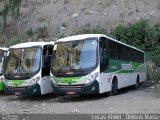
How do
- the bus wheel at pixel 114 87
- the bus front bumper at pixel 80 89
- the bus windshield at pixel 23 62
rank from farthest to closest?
the bus wheel at pixel 114 87 → the bus windshield at pixel 23 62 → the bus front bumper at pixel 80 89

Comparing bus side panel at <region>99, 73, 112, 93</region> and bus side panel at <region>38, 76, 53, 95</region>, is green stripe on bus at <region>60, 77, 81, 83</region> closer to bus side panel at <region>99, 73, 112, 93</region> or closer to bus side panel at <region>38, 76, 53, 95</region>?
bus side panel at <region>99, 73, 112, 93</region>

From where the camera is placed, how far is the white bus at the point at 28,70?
19.3 metres

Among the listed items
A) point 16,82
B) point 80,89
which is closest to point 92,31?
point 16,82

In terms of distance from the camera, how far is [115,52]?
20.8 m

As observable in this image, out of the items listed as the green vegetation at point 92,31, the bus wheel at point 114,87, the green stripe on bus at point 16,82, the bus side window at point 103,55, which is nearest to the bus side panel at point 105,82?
the bus side window at point 103,55

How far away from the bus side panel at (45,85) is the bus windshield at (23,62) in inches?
23.0

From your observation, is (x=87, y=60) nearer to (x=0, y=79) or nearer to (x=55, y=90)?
(x=55, y=90)

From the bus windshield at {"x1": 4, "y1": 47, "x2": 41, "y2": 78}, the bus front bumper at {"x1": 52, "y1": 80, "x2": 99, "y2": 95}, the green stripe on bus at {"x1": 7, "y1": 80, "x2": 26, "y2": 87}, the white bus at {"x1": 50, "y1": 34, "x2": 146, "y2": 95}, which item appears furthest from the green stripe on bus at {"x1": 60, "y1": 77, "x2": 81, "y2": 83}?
the green stripe on bus at {"x1": 7, "y1": 80, "x2": 26, "y2": 87}

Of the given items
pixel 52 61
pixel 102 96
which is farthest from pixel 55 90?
pixel 102 96

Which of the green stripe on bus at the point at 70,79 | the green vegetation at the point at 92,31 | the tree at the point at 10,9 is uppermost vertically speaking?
the tree at the point at 10,9

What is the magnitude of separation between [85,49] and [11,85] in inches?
158

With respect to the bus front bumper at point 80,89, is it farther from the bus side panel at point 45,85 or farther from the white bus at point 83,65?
the bus side panel at point 45,85

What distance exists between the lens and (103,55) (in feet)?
61.1

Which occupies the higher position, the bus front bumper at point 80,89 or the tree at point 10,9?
the tree at point 10,9
